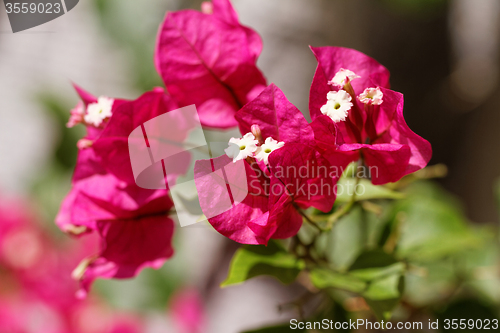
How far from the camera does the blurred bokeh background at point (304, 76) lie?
1373 mm

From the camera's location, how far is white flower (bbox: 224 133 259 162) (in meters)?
0.36

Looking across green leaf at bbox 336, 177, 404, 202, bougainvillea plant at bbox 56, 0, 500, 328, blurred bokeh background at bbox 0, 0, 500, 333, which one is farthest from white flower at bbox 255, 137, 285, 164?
blurred bokeh background at bbox 0, 0, 500, 333

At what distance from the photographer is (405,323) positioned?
2.32 feet

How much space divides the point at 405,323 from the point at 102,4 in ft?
3.50

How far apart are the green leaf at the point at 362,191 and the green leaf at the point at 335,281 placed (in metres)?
0.10

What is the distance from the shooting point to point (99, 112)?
445mm

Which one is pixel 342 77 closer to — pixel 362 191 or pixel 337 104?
pixel 337 104

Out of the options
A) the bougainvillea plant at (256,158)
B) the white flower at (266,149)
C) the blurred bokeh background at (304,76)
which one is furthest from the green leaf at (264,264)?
the blurred bokeh background at (304,76)

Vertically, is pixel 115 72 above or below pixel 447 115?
above

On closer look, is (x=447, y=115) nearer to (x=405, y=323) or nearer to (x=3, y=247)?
(x=405, y=323)

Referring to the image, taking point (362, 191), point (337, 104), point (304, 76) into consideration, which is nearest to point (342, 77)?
point (337, 104)

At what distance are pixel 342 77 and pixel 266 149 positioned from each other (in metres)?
0.11

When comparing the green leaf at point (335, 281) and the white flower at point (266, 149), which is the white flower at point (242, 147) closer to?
the white flower at point (266, 149)

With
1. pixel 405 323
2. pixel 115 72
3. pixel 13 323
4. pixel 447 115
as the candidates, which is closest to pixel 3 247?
pixel 13 323
